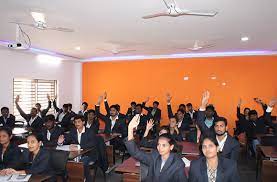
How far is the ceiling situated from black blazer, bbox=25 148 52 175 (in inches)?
93.0

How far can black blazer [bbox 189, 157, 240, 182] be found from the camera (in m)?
2.87

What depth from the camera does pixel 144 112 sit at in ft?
34.9

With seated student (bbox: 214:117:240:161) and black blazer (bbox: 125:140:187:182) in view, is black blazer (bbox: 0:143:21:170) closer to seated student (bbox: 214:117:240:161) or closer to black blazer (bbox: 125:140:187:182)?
black blazer (bbox: 125:140:187:182)

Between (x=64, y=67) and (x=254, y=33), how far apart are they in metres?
7.48

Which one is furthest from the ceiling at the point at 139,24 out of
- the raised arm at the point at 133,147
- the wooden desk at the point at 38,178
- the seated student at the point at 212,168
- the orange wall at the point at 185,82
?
the wooden desk at the point at 38,178

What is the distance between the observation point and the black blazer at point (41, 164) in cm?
374

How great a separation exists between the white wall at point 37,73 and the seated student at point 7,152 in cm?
434

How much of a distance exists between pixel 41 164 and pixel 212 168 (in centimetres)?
234

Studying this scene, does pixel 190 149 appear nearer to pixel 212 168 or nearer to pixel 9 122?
pixel 212 168

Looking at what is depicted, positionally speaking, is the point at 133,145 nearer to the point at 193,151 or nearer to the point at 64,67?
the point at 193,151

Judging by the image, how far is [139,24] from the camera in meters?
5.59

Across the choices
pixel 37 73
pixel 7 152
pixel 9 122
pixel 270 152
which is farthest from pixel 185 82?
pixel 7 152

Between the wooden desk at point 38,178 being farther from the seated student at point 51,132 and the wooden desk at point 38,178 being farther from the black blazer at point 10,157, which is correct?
the seated student at point 51,132

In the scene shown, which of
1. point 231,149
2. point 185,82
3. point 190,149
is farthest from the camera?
point 185,82
